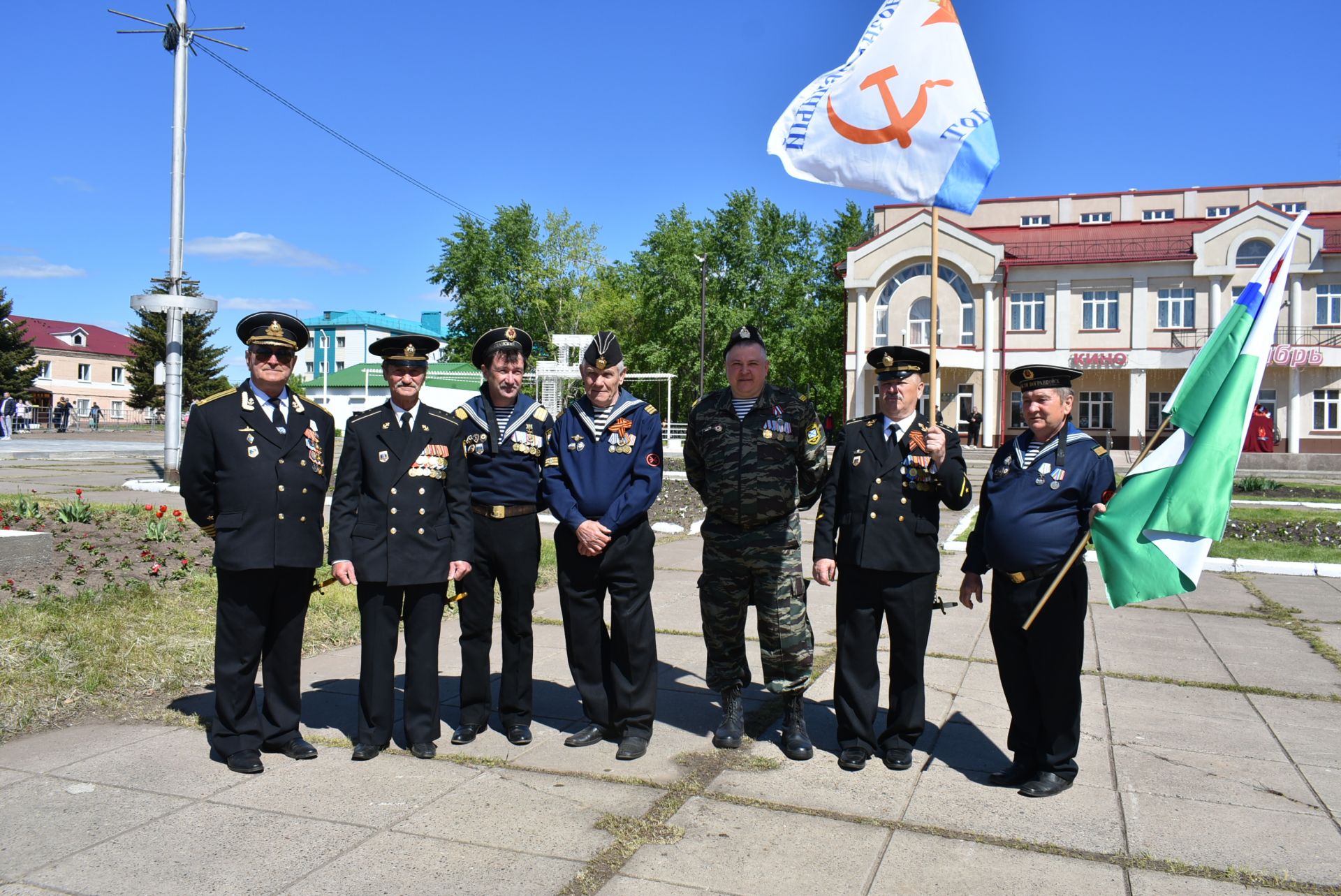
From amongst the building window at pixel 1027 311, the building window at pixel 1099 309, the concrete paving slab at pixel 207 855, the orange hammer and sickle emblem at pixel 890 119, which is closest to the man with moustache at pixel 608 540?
the concrete paving slab at pixel 207 855

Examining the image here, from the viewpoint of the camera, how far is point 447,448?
4.86m

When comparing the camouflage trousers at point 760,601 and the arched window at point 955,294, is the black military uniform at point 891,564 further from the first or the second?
the arched window at point 955,294

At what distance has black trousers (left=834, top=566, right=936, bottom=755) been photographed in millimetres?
4648

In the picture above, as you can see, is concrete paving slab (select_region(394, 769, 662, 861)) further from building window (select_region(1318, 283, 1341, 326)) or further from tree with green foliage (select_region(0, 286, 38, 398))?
tree with green foliage (select_region(0, 286, 38, 398))

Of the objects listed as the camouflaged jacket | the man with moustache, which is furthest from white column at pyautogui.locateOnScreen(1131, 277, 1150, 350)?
the man with moustache

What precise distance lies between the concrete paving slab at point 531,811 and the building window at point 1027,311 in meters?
41.5

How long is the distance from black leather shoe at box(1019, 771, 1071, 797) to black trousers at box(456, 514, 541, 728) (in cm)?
240

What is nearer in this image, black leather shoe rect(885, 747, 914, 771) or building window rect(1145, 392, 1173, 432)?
black leather shoe rect(885, 747, 914, 771)

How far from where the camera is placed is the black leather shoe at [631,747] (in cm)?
468

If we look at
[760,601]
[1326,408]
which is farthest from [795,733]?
[1326,408]

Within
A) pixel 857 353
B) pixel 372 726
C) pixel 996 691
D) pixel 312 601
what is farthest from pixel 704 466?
pixel 857 353

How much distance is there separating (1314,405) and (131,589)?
44926 millimetres

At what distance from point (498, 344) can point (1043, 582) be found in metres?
2.85

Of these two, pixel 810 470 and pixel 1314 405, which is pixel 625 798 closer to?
pixel 810 470
